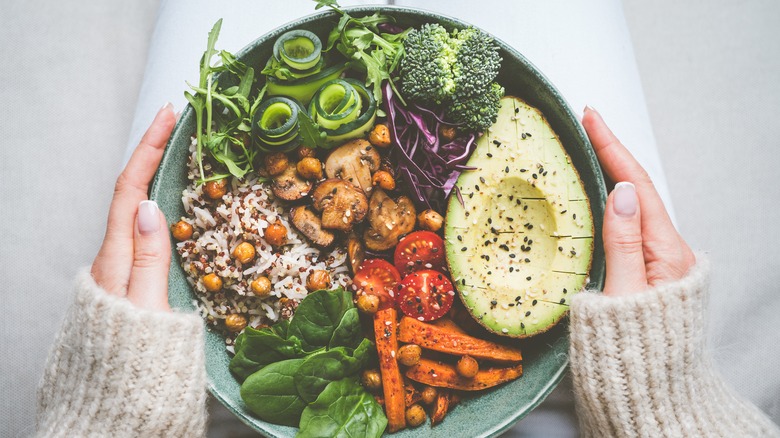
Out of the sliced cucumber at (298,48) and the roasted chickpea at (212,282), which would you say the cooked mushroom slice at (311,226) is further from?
the sliced cucumber at (298,48)

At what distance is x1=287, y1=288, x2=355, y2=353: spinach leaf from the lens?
150cm

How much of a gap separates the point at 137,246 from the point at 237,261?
0.27 m

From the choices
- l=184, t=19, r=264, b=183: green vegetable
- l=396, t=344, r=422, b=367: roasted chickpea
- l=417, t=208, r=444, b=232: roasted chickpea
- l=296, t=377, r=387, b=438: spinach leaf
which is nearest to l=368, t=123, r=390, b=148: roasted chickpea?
l=417, t=208, r=444, b=232: roasted chickpea

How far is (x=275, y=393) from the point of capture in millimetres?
1484

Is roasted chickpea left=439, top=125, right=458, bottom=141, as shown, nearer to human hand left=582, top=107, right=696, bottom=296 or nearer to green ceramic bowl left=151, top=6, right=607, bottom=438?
green ceramic bowl left=151, top=6, right=607, bottom=438

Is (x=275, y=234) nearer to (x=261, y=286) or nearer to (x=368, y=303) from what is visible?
(x=261, y=286)

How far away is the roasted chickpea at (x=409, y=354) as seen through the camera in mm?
1530

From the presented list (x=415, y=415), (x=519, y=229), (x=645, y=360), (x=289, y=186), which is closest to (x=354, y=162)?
(x=289, y=186)

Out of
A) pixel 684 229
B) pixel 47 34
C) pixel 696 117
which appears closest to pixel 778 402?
pixel 684 229

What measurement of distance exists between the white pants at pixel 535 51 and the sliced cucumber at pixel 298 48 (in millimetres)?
434

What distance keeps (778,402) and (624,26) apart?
→ 162 centimetres

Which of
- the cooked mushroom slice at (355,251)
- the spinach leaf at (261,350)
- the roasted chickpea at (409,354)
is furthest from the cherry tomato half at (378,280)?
the spinach leaf at (261,350)

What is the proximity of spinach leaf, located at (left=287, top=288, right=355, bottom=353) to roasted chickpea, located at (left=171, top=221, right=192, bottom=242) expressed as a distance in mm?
396

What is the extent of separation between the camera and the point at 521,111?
1.53 meters
